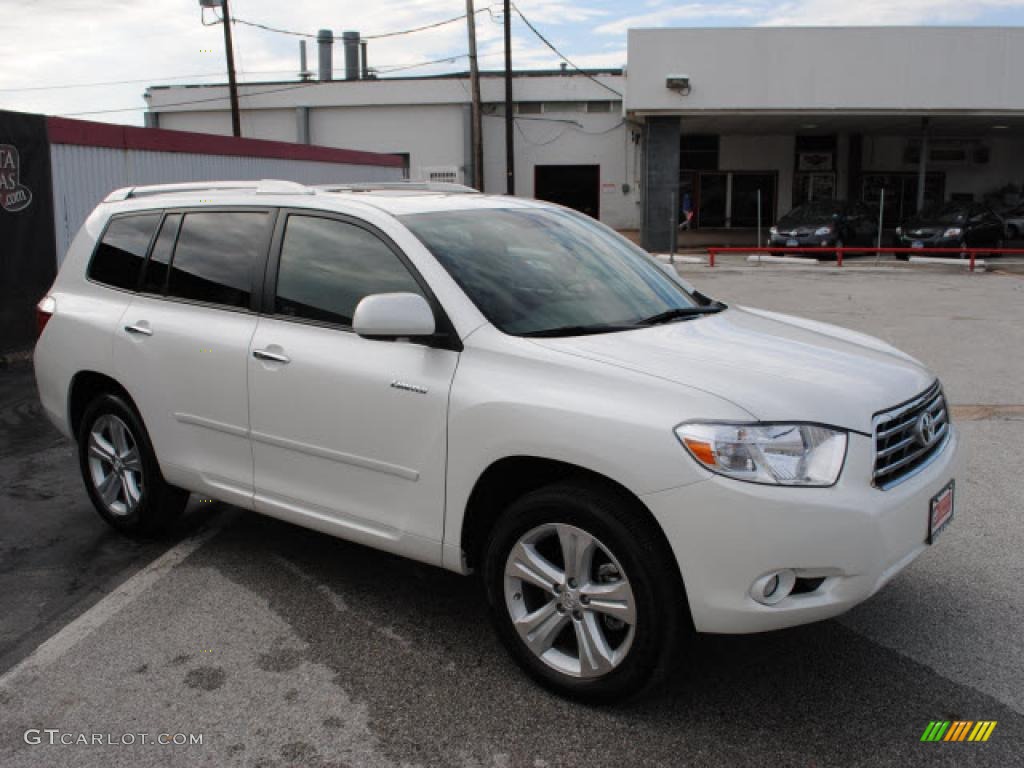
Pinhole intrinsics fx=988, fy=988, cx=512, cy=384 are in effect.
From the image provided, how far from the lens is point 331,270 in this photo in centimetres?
414

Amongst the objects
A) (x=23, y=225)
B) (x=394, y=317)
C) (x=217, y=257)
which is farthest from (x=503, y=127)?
(x=394, y=317)

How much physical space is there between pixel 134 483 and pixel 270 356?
142 cm

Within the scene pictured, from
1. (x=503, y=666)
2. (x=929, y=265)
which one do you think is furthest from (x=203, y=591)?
(x=929, y=265)

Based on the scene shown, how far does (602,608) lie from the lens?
10.7 ft

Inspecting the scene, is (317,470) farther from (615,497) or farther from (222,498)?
(615,497)

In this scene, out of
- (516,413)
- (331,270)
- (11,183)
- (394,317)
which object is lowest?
(516,413)

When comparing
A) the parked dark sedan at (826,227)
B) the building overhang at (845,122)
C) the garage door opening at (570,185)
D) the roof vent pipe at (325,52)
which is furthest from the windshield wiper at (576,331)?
the roof vent pipe at (325,52)

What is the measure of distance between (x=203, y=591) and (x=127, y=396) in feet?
3.83

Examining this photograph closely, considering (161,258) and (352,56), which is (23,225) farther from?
(352,56)

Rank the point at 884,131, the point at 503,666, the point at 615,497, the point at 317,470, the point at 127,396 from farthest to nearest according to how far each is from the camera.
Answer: the point at 884,131
the point at 127,396
the point at 317,470
the point at 503,666
the point at 615,497

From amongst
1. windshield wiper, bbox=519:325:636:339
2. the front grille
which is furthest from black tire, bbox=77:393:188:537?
the front grille

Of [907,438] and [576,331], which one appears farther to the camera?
[576,331]

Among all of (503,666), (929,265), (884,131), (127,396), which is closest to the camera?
(503,666)

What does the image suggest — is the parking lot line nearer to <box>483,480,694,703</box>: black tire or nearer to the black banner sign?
<box>483,480,694,703</box>: black tire
